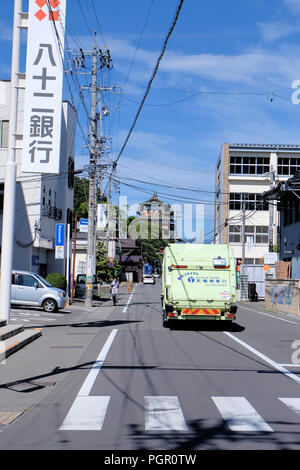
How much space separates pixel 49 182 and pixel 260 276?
17.4m

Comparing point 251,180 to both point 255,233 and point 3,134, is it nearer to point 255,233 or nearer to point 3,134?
point 255,233

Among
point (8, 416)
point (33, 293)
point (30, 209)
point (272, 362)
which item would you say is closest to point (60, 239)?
point (30, 209)

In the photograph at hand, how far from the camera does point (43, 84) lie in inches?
680

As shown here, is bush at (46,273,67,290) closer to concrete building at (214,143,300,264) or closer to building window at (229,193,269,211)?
concrete building at (214,143,300,264)

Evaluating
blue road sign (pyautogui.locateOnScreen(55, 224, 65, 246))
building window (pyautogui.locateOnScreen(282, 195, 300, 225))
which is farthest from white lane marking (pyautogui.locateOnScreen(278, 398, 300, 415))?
building window (pyautogui.locateOnScreen(282, 195, 300, 225))

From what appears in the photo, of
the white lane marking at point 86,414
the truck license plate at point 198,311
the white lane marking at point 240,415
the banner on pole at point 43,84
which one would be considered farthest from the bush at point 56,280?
the white lane marking at point 240,415

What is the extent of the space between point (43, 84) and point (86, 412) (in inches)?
480

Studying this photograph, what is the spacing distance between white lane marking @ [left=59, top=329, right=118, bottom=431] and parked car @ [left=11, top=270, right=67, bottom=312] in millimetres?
16654

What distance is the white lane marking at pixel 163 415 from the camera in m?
6.85

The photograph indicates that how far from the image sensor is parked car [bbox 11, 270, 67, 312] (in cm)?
2639

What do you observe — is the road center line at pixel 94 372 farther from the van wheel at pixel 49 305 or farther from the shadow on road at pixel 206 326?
the van wheel at pixel 49 305
